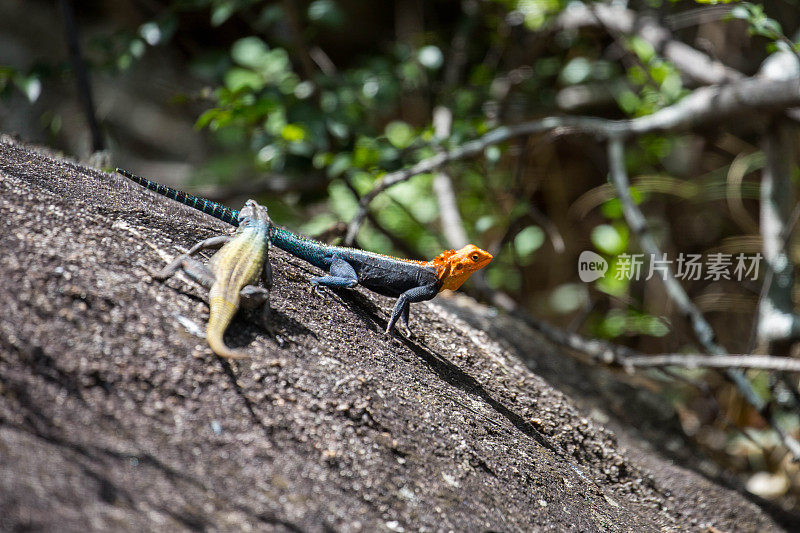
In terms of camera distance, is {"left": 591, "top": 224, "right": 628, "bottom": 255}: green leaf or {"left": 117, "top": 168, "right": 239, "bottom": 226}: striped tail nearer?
{"left": 117, "top": 168, "right": 239, "bottom": 226}: striped tail

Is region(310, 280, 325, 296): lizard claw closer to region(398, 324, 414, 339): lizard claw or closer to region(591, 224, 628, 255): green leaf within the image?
region(398, 324, 414, 339): lizard claw

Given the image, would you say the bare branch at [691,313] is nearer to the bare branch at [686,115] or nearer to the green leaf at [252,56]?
the bare branch at [686,115]

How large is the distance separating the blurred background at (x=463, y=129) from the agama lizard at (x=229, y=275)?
1.61 m

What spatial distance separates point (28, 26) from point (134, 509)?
8.41 m

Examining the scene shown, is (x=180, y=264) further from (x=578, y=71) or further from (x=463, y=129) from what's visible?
(x=578, y=71)

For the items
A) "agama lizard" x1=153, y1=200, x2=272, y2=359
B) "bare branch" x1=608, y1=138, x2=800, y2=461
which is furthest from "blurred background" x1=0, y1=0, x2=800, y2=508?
"agama lizard" x1=153, y1=200, x2=272, y2=359

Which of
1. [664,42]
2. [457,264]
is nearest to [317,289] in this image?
[457,264]

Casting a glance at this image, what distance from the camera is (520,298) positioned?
7.69 meters

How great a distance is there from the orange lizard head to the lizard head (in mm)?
966

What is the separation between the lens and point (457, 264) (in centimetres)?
369

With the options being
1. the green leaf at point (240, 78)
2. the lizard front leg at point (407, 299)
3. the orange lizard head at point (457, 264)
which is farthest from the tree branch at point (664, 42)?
the lizard front leg at point (407, 299)

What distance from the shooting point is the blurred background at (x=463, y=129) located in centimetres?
562

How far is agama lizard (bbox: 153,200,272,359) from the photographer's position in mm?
Answer: 2529

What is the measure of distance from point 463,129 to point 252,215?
2.42m
